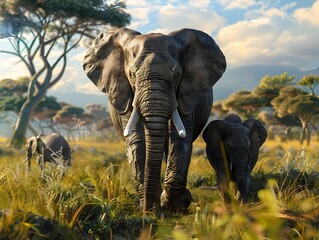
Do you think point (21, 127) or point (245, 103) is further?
point (245, 103)

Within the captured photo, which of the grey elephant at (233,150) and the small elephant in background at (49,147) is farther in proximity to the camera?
the small elephant in background at (49,147)

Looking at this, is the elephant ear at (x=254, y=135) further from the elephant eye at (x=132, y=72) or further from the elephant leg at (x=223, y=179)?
the elephant eye at (x=132, y=72)

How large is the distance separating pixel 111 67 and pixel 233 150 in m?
2.09

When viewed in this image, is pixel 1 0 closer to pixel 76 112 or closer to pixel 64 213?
pixel 76 112

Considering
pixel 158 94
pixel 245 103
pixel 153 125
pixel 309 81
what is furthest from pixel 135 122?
pixel 309 81

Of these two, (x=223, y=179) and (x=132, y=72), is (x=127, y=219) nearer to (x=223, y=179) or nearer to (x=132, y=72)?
(x=132, y=72)

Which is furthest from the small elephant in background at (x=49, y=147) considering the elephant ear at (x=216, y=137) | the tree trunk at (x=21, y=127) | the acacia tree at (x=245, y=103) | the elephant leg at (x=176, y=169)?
the acacia tree at (x=245, y=103)

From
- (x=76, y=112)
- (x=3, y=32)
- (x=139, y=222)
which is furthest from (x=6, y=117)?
(x=139, y=222)

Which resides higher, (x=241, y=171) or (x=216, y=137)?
(x=216, y=137)

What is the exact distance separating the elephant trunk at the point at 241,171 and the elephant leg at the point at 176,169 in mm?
1056

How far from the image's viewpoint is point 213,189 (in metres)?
7.38

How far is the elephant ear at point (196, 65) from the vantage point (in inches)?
191

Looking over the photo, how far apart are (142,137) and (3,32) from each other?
23220 mm

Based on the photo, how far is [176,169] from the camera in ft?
15.9
